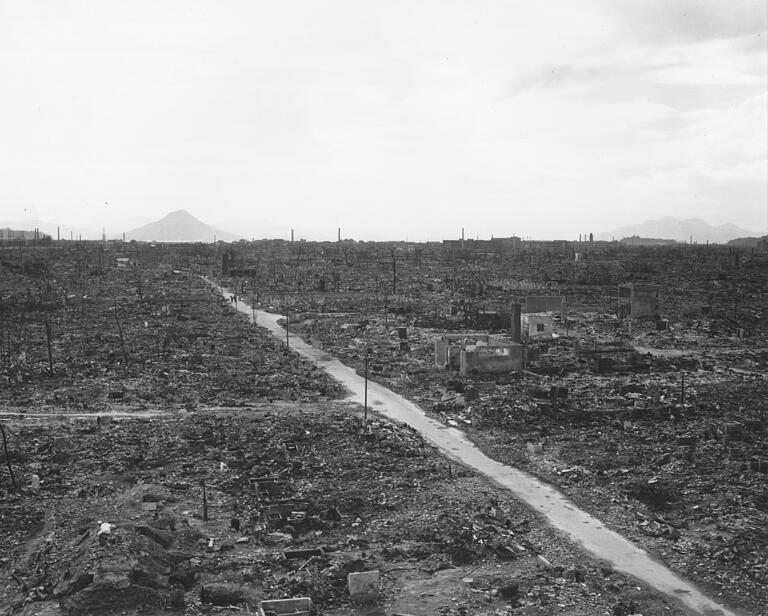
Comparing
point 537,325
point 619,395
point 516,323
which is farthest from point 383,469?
point 537,325

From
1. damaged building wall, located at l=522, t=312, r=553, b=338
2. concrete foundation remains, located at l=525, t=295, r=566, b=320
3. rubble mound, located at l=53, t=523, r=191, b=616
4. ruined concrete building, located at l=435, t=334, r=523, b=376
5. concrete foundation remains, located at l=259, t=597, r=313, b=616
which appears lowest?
concrete foundation remains, located at l=259, t=597, r=313, b=616

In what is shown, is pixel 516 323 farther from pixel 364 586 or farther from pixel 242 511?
pixel 364 586

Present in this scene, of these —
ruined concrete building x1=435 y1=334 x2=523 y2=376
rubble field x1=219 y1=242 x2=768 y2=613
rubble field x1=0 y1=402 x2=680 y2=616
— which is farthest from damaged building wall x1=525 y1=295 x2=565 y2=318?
rubble field x1=0 y1=402 x2=680 y2=616

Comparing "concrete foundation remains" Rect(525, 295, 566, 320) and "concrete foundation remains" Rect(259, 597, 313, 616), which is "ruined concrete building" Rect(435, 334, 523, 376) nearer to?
"concrete foundation remains" Rect(525, 295, 566, 320)

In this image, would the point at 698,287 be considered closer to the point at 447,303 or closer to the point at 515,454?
the point at 447,303

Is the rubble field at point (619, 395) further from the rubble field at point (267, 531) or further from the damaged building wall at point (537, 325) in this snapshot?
the rubble field at point (267, 531)

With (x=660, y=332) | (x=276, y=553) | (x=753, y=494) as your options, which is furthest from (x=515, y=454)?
(x=660, y=332)
